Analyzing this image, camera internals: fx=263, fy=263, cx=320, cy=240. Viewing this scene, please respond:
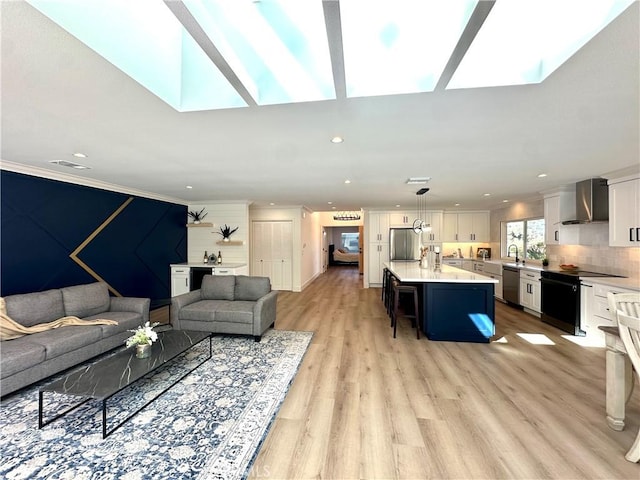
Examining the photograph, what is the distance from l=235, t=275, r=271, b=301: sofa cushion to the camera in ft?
14.2

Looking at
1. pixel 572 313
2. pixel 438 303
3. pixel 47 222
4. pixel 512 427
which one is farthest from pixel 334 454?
pixel 47 222

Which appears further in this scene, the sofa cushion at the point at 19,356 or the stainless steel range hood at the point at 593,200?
the stainless steel range hood at the point at 593,200

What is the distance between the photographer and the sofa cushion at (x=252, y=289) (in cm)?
434

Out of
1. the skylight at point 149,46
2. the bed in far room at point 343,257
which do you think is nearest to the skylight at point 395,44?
the skylight at point 149,46

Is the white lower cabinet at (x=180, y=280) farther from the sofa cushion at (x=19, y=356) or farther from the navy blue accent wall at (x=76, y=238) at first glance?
the sofa cushion at (x=19, y=356)

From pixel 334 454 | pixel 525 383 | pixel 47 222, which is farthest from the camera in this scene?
pixel 47 222

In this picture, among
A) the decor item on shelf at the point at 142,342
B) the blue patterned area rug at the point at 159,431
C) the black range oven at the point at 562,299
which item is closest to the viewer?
the blue patterned area rug at the point at 159,431

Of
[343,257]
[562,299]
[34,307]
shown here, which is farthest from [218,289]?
[343,257]

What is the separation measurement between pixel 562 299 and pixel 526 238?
2.35m

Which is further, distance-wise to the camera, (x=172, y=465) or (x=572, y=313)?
(x=572, y=313)

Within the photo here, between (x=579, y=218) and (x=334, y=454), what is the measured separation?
5.18 metres

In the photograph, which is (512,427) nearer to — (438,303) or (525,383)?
(525,383)

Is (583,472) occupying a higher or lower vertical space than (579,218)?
lower

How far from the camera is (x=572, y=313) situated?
3.97m
